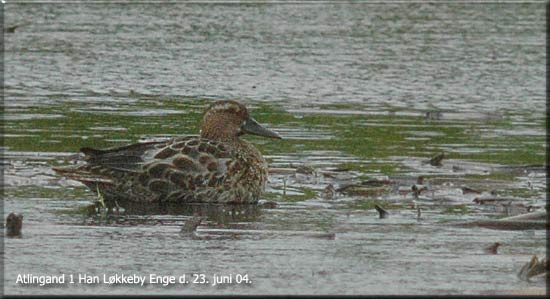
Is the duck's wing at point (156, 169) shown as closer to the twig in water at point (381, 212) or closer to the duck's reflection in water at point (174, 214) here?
the duck's reflection in water at point (174, 214)

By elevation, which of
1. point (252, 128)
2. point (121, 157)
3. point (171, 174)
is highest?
point (252, 128)

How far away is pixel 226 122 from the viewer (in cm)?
1336

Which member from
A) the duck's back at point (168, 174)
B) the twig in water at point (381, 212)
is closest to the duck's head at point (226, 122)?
the duck's back at point (168, 174)

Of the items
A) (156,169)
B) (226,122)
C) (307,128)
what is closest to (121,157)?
(156,169)

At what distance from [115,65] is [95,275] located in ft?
53.0

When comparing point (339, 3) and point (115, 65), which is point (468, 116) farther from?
point (339, 3)

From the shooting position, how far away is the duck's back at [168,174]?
12430 millimetres

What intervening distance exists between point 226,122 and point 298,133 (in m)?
3.79

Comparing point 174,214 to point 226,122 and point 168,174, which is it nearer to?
point 168,174

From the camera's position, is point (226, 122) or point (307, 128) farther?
point (307, 128)

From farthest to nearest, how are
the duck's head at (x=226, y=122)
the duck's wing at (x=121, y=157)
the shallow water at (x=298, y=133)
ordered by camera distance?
the duck's head at (x=226, y=122) → the duck's wing at (x=121, y=157) → the shallow water at (x=298, y=133)

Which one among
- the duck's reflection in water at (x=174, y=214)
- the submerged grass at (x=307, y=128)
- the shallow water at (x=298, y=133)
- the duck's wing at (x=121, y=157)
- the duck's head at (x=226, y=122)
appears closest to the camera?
the shallow water at (x=298, y=133)

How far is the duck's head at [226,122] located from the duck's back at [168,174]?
538 millimetres

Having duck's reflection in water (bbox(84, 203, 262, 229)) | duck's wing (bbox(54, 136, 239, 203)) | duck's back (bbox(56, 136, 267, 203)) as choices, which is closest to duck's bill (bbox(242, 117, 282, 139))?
duck's back (bbox(56, 136, 267, 203))
